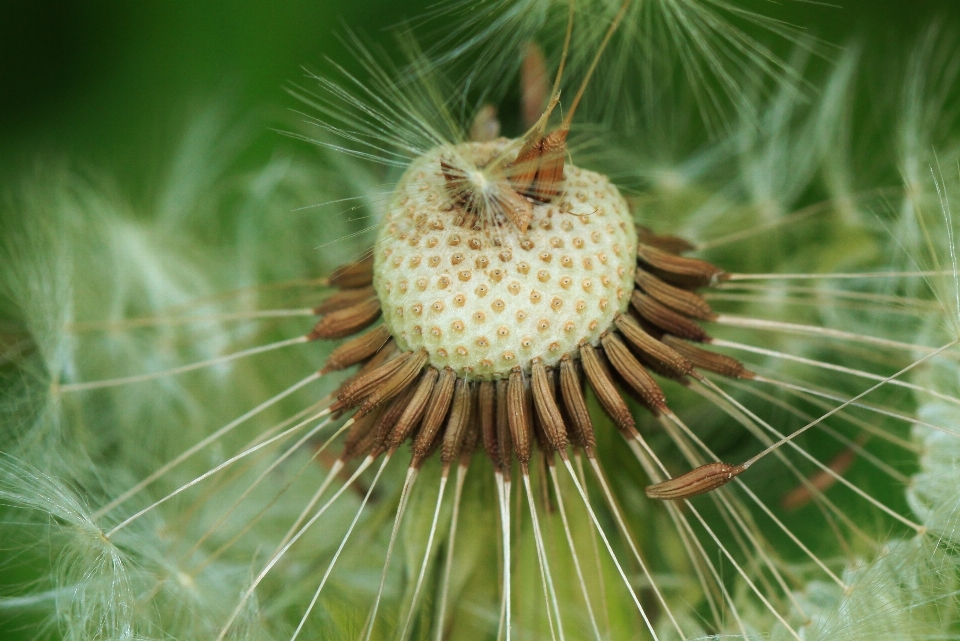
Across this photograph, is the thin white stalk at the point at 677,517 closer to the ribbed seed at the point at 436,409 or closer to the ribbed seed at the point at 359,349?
the ribbed seed at the point at 436,409

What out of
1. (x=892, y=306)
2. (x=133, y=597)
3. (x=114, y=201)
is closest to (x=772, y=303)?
(x=892, y=306)

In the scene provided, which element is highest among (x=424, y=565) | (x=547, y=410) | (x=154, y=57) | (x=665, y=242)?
(x=154, y=57)

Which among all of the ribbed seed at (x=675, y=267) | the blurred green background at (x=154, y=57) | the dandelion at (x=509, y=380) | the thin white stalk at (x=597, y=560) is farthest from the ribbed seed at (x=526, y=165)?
the blurred green background at (x=154, y=57)

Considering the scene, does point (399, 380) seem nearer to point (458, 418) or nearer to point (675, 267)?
point (458, 418)

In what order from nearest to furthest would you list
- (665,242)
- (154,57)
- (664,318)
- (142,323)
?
(664,318) < (665,242) < (142,323) < (154,57)

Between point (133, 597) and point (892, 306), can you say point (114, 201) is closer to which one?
point (133, 597)

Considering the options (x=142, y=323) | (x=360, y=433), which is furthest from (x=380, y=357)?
(x=142, y=323)

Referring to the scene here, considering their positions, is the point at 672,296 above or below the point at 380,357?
above
